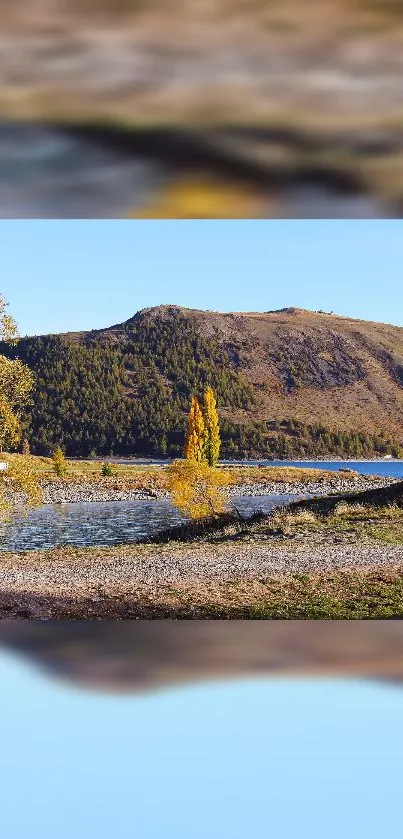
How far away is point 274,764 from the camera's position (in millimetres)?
2740

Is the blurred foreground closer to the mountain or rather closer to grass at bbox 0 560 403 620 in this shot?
grass at bbox 0 560 403 620

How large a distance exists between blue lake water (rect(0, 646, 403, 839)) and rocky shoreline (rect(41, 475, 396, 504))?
18620mm

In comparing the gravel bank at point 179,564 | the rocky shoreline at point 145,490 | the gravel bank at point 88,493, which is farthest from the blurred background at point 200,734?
the gravel bank at point 88,493

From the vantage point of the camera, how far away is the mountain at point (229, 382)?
32750 millimetres

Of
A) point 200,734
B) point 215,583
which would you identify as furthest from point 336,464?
point 200,734

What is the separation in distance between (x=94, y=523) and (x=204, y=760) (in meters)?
14.4

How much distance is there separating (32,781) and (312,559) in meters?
5.99

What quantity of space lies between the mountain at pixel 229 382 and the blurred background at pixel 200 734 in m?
24.5

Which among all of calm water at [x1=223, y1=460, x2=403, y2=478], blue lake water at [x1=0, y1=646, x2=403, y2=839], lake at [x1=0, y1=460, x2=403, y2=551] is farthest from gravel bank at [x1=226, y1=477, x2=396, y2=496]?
blue lake water at [x1=0, y1=646, x2=403, y2=839]

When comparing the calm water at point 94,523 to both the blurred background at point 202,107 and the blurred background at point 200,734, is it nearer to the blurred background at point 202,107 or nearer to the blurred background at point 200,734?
the blurred background at point 200,734

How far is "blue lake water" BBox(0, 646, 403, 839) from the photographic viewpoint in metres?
2.24

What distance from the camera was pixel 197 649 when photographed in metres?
4.70

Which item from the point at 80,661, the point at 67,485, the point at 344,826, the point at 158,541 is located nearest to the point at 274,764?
the point at 344,826

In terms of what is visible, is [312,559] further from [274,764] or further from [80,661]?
[274,764]
